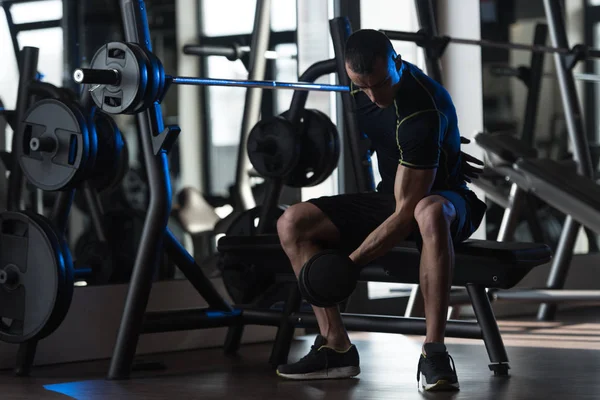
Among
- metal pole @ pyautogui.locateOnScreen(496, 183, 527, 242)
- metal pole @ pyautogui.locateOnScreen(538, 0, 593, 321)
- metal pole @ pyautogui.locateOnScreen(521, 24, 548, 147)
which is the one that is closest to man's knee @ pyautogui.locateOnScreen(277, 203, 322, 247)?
metal pole @ pyautogui.locateOnScreen(496, 183, 527, 242)

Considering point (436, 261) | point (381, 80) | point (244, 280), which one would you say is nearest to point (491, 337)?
point (436, 261)

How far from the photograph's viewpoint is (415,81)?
262cm

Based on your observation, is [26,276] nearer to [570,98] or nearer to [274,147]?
[274,147]

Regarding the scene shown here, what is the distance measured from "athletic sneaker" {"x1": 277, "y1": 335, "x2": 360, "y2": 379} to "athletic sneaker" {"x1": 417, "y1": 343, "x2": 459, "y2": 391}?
0.28m

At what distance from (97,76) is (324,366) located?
1006mm

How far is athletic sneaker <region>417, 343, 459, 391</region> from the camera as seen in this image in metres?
2.49

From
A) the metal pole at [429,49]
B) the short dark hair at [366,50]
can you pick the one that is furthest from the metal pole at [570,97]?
the short dark hair at [366,50]

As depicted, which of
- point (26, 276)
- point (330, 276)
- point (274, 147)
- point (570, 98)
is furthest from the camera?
point (570, 98)

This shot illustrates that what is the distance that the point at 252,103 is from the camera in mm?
3949

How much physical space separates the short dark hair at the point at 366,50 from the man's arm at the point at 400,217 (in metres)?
0.28

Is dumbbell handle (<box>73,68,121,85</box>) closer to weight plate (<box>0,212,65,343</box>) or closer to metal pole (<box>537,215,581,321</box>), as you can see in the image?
weight plate (<box>0,212,65,343</box>)

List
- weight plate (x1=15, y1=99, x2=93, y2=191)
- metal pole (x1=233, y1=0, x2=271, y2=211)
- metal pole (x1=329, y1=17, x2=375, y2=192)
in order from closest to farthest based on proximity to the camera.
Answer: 1. weight plate (x1=15, y1=99, x2=93, y2=191)
2. metal pole (x1=329, y1=17, x2=375, y2=192)
3. metal pole (x1=233, y1=0, x2=271, y2=211)

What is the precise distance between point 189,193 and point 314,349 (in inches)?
46.6

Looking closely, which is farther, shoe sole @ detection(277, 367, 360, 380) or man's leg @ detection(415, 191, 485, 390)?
shoe sole @ detection(277, 367, 360, 380)
